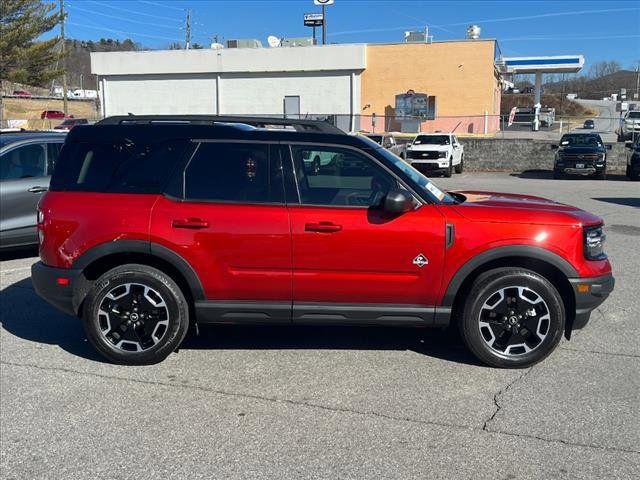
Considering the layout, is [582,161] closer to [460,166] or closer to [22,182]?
[460,166]

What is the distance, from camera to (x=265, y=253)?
180 inches

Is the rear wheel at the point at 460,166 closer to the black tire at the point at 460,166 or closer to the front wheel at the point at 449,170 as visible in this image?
the black tire at the point at 460,166

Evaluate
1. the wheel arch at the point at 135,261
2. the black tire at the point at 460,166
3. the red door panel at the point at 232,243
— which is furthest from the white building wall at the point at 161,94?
the red door panel at the point at 232,243

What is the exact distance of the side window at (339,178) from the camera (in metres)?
4.60

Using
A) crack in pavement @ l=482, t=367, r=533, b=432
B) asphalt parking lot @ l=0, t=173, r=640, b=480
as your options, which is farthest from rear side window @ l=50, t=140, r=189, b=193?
crack in pavement @ l=482, t=367, r=533, b=432

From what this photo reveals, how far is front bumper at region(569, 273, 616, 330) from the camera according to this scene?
177 inches

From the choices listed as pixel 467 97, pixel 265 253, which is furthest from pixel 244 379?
pixel 467 97

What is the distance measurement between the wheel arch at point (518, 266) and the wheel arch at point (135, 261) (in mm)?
1944

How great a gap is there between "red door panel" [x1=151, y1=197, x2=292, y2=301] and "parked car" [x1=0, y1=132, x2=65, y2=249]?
455cm

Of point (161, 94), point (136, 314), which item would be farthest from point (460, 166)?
point (136, 314)

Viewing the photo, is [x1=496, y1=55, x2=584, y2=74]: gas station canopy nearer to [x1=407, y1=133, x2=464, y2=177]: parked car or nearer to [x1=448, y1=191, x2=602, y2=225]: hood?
[x1=407, y1=133, x2=464, y2=177]: parked car

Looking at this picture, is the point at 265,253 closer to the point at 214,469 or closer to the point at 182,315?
the point at 182,315

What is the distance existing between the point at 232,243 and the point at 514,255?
209cm

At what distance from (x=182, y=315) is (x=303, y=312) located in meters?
0.94
